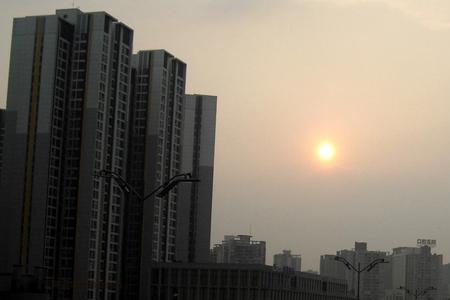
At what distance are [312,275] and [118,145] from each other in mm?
48382

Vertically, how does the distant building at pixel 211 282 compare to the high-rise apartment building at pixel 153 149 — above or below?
below

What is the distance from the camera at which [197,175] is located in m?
122

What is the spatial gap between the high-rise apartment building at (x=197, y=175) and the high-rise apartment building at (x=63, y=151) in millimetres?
26483

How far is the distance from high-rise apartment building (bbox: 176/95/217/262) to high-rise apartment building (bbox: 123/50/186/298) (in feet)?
17.4

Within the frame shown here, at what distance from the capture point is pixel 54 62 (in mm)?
89625

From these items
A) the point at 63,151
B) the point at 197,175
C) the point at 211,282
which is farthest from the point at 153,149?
the point at 211,282

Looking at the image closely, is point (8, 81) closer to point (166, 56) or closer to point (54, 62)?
point (54, 62)

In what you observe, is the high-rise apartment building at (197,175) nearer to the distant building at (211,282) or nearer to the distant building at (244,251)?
the distant building at (211,282)

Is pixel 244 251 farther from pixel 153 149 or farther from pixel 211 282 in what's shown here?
pixel 153 149

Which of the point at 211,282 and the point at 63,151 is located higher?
the point at 63,151

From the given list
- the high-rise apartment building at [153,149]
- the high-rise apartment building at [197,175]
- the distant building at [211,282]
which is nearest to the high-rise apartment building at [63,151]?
the high-rise apartment building at [153,149]

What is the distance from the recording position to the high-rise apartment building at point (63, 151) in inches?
3410

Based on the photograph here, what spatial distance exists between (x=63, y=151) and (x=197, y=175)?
34205mm

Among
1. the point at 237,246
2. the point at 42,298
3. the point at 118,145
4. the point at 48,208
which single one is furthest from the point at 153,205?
the point at 237,246
